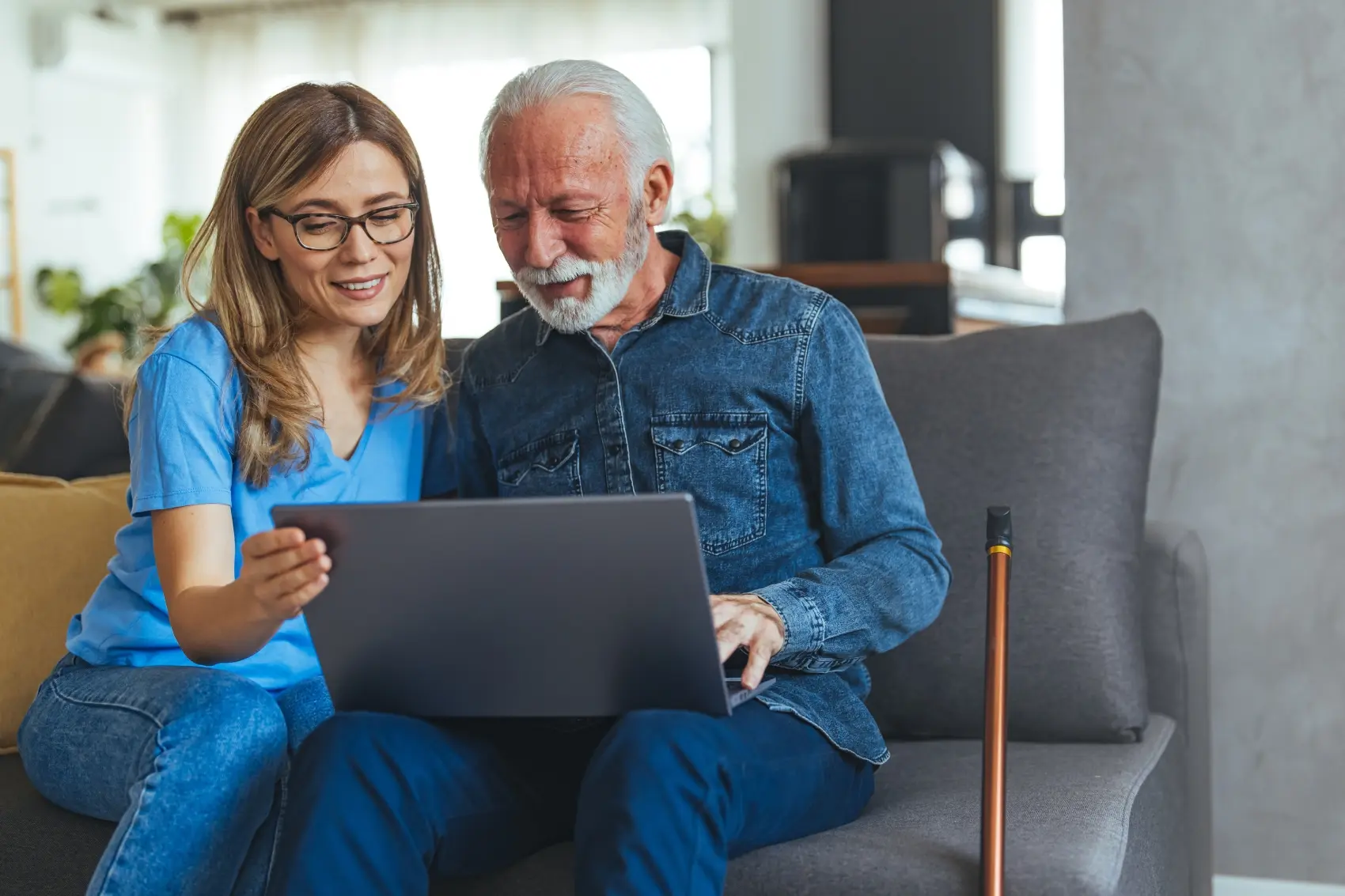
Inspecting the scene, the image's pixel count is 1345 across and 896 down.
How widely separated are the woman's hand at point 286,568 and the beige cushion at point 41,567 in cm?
72

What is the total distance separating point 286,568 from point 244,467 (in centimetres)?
37

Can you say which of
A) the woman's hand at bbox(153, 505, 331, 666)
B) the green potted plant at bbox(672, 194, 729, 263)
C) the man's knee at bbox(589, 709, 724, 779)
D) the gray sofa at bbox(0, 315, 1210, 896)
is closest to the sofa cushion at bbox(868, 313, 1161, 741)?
the gray sofa at bbox(0, 315, 1210, 896)

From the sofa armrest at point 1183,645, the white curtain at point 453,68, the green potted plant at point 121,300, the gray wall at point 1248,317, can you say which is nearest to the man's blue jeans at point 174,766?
the sofa armrest at point 1183,645

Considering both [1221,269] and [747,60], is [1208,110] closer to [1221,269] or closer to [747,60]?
[1221,269]

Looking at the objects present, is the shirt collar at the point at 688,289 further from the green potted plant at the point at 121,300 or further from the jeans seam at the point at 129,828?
the green potted plant at the point at 121,300

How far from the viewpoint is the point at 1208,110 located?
1.89m

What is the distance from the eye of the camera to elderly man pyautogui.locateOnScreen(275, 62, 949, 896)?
1166mm

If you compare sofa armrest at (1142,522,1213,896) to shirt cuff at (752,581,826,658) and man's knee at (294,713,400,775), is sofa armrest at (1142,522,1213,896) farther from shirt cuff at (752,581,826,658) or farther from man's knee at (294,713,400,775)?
man's knee at (294,713,400,775)

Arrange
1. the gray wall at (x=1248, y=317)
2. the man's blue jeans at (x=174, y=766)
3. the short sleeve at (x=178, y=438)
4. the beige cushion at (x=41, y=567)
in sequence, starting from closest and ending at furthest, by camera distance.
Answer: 1. the man's blue jeans at (x=174, y=766)
2. the short sleeve at (x=178, y=438)
3. the beige cushion at (x=41, y=567)
4. the gray wall at (x=1248, y=317)

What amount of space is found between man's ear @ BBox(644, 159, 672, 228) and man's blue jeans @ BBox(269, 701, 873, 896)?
565mm

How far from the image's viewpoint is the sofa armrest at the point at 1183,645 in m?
1.67

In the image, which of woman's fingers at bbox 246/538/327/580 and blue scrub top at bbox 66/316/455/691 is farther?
blue scrub top at bbox 66/316/455/691

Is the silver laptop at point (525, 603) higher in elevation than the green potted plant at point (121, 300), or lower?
lower

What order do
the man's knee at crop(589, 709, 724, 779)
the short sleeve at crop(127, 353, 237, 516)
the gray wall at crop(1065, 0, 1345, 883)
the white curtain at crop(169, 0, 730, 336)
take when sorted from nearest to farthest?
1. the man's knee at crop(589, 709, 724, 779)
2. the short sleeve at crop(127, 353, 237, 516)
3. the gray wall at crop(1065, 0, 1345, 883)
4. the white curtain at crop(169, 0, 730, 336)
